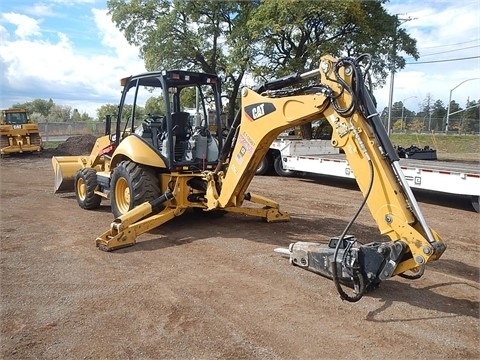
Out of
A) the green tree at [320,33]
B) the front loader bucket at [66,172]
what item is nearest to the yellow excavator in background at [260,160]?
the front loader bucket at [66,172]

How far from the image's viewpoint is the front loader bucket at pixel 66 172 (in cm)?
890

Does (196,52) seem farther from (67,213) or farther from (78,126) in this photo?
(67,213)

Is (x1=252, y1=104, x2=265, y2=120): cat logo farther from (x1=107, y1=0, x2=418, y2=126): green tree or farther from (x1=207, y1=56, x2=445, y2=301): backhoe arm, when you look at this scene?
(x1=107, y1=0, x2=418, y2=126): green tree

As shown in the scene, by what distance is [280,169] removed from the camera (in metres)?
13.9

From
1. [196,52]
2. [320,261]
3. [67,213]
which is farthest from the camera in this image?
[196,52]

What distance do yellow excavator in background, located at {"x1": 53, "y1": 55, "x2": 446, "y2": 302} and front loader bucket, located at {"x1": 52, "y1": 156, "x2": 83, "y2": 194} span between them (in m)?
0.77

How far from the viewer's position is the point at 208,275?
182 inches

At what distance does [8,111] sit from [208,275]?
19.3 m

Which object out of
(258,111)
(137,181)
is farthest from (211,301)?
(137,181)

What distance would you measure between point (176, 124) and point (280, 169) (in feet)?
25.4

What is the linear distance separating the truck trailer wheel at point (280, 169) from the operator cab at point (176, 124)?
686 cm

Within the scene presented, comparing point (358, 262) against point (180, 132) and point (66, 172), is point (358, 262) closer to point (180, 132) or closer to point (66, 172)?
point (180, 132)

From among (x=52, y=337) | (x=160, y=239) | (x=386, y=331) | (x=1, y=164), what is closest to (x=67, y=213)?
(x=160, y=239)

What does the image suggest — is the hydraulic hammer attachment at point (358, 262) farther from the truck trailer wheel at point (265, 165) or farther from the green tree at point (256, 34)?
the green tree at point (256, 34)
